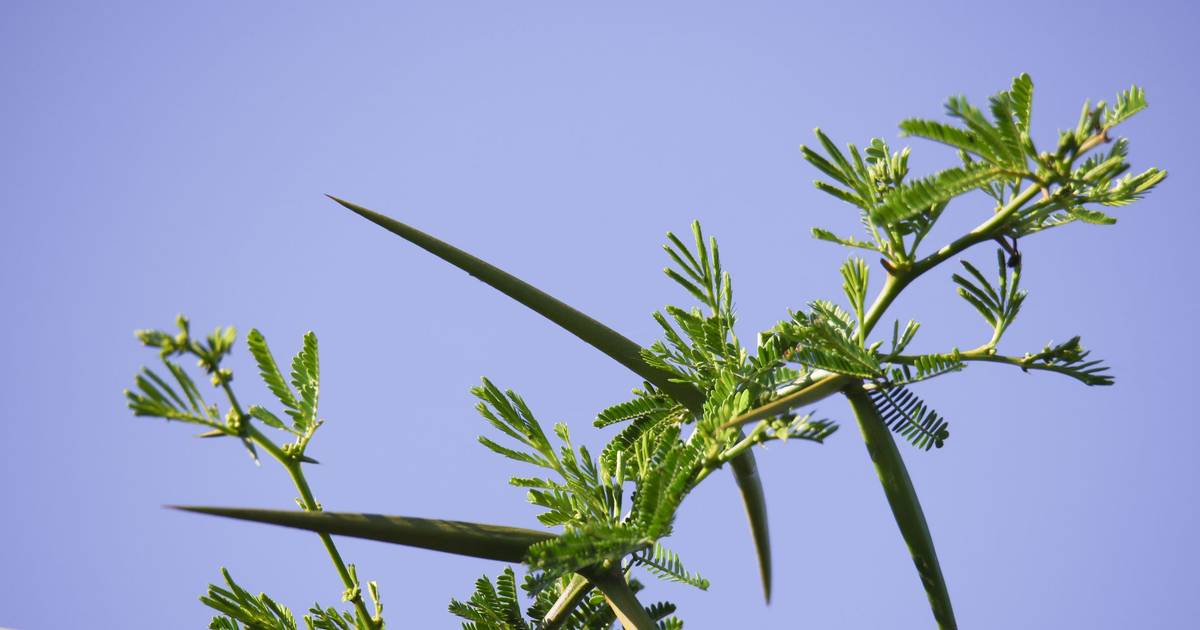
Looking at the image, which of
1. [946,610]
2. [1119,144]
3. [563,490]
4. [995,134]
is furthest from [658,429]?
[1119,144]

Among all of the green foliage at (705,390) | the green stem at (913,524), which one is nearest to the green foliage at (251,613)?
the green foliage at (705,390)

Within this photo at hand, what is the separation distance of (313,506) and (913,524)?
1112mm

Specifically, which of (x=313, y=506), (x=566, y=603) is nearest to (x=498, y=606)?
(x=566, y=603)

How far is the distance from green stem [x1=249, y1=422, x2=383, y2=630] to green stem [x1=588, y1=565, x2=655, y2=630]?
18.8 inches

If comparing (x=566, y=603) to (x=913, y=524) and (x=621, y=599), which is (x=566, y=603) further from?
(x=913, y=524)

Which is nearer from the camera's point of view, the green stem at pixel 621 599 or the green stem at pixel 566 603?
the green stem at pixel 621 599

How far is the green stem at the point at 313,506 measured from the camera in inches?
73.9

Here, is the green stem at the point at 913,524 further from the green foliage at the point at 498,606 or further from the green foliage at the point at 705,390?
the green foliage at the point at 498,606

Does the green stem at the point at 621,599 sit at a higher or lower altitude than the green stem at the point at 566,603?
lower

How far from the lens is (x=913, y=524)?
194 centimetres

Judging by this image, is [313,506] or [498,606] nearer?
[313,506]

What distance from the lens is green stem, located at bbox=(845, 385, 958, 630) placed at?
6.35ft

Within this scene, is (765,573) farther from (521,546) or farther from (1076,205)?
(1076,205)

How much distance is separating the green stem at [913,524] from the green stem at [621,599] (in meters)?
0.50
